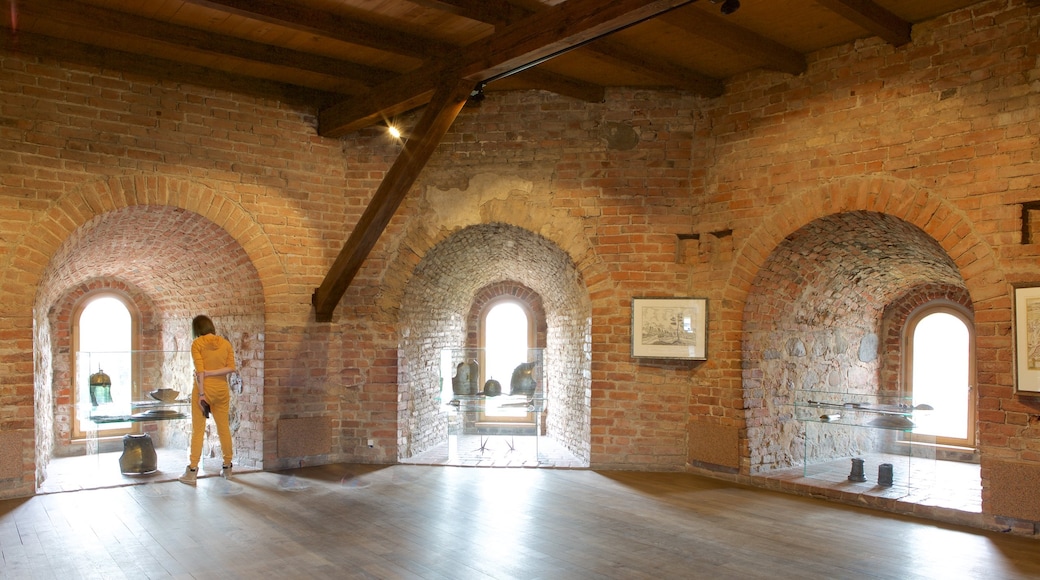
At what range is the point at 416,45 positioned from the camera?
21.8 ft

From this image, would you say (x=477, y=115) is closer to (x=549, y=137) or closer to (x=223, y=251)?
(x=549, y=137)

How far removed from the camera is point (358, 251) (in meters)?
7.25

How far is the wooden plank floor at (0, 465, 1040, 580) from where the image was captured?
15.2 feet

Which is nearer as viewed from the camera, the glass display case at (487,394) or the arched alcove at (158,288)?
the arched alcove at (158,288)

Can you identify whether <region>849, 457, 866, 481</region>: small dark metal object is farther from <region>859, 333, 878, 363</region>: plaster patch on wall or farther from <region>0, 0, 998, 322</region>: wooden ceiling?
<region>0, 0, 998, 322</region>: wooden ceiling

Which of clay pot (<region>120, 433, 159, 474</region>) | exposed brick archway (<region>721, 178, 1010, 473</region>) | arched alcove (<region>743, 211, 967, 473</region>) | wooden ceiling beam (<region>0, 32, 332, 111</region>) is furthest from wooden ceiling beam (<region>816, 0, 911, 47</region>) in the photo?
clay pot (<region>120, 433, 159, 474</region>)

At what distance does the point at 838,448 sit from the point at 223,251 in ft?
21.6

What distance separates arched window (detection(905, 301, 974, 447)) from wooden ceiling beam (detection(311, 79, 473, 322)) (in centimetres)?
582

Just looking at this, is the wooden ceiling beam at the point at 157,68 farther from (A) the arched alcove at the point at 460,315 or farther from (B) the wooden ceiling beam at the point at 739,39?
(B) the wooden ceiling beam at the point at 739,39

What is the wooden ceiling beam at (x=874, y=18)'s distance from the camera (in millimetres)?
5609

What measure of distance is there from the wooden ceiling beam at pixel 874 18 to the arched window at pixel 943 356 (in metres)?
3.76

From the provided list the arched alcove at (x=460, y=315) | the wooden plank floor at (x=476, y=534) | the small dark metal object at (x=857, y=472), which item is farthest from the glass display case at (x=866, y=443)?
the arched alcove at (x=460, y=315)

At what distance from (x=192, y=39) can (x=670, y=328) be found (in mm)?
4993

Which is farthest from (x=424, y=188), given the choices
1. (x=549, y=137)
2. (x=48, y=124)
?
(x=48, y=124)
